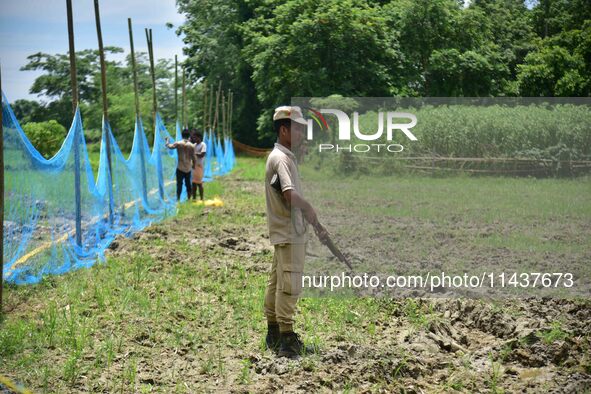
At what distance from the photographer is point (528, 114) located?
1559 centimetres

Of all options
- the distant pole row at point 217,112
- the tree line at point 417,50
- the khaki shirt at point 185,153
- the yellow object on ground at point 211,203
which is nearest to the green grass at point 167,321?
the khaki shirt at point 185,153

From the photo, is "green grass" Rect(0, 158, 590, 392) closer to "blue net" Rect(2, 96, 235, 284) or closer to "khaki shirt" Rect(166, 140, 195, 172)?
"blue net" Rect(2, 96, 235, 284)

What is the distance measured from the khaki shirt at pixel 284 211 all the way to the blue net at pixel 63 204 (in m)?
3.62

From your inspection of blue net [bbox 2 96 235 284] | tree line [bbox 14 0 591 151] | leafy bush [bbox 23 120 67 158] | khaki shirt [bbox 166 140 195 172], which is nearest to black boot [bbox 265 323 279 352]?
blue net [bbox 2 96 235 284]

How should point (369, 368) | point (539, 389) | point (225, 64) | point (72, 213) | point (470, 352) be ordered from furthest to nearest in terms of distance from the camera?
point (225, 64)
point (72, 213)
point (470, 352)
point (369, 368)
point (539, 389)

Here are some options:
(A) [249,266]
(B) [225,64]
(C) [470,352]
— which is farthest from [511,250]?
(B) [225,64]

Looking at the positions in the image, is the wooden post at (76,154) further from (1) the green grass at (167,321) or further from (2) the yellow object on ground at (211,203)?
(2) the yellow object on ground at (211,203)

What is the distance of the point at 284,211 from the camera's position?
558 cm

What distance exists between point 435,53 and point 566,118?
1963 cm

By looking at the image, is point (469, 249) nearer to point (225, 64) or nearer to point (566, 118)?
point (566, 118)

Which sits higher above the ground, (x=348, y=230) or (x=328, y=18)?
(x=328, y=18)

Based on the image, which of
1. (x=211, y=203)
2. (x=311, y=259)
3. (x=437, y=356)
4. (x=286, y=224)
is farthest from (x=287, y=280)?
(x=211, y=203)

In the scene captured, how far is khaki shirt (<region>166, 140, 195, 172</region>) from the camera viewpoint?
50.1 ft

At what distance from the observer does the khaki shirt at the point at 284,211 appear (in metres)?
5.54
